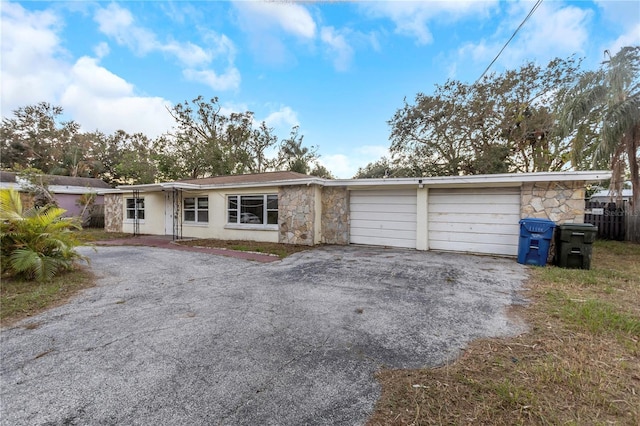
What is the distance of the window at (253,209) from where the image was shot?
10690 millimetres

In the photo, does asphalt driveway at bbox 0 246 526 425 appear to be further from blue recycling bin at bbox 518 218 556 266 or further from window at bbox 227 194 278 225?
window at bbox 227 194 278 225

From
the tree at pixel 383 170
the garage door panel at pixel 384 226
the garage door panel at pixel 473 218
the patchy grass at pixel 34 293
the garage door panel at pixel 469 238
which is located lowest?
the patchy grass at pixel 34 293

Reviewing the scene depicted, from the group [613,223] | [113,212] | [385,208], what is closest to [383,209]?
[385,208]

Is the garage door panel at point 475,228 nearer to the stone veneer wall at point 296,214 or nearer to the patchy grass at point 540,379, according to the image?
the stone veneer wall at point 296,214

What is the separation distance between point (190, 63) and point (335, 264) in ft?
35.1

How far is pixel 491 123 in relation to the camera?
49.4 ft

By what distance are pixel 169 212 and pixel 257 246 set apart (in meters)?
6.33

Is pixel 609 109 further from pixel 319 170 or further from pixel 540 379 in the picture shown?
pixel 319 170

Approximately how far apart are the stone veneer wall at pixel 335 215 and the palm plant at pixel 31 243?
7.09 metres

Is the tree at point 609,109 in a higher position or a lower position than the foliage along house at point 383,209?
higher

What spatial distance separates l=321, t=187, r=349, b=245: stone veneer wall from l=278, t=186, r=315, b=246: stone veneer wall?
29.8 inches

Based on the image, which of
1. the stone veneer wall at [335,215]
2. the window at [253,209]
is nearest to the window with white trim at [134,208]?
the window at [253,209]

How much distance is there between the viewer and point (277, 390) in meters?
2.23

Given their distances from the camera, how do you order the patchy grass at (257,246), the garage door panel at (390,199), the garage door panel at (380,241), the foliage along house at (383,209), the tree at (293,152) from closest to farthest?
the foliage along house at (383,209)
the patchy grass at (257,246)
the garage door panel at (390,199)
the garage door panel at (380,241)
the tree at (293,152)
